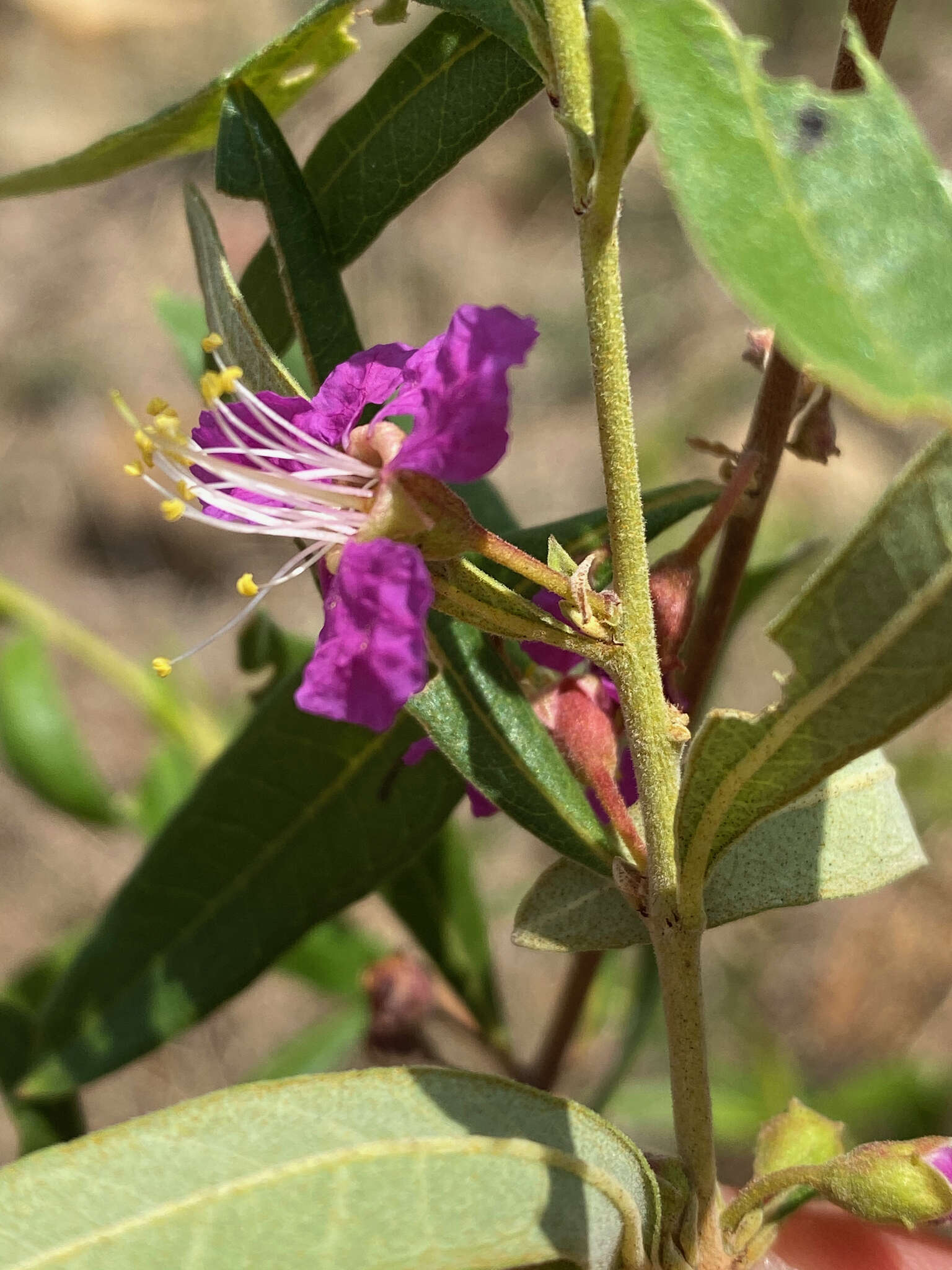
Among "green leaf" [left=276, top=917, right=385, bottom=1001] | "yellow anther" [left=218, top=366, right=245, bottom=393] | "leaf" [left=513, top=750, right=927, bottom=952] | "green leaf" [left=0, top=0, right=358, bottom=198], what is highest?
"green leaf" [left=0, top=0, right=358, bottom=198]

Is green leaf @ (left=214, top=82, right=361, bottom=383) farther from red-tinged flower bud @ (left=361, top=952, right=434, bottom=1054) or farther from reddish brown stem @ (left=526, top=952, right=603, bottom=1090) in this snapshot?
red-tinged flower bud @ (left=361, top=952, right=434, bottom=1054)

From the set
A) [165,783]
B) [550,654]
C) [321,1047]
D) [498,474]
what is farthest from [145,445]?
[498,474]

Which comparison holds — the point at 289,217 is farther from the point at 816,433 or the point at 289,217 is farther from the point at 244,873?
the point at 244,873

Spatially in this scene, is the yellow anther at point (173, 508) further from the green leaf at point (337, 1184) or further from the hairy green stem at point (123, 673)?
the hairy green stem at point (123, 673)

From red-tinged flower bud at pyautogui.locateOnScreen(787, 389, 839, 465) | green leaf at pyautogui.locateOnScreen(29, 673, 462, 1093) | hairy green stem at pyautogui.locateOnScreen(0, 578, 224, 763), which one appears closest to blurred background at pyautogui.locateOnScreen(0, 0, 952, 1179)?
hairy green stem at pyautogui.locateOnScreen(0, 578, 224, 763)

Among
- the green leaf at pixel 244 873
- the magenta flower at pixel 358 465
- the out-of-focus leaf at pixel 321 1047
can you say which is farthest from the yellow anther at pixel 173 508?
the out-of-focus leaf at pixel 321 1047
